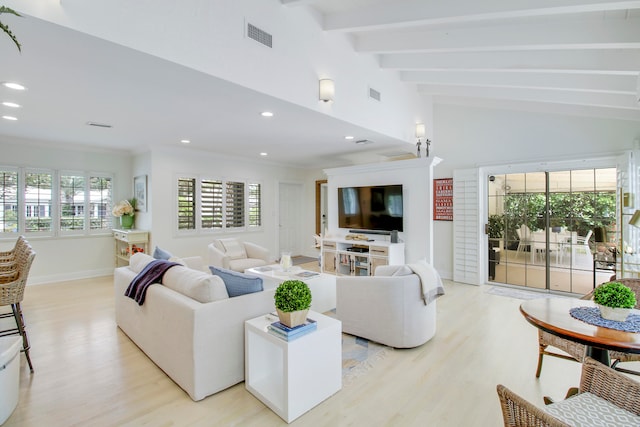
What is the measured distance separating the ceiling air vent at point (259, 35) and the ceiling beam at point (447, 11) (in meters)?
0.89

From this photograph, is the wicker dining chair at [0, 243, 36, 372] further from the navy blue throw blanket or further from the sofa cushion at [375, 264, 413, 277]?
the sofa cushion at [375, 264, 413, 277]

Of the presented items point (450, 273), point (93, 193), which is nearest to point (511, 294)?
point (450, 273)

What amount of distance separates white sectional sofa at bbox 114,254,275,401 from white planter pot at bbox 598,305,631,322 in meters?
2.18

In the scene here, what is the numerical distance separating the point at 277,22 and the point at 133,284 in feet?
9.17

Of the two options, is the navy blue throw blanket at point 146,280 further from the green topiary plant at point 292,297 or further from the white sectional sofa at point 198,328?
the green topiary plant at point 292,297

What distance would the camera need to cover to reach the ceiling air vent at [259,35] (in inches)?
110

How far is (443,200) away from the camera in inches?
232

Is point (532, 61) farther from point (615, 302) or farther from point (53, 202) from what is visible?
point (53, 202)

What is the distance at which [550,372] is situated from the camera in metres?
2.58

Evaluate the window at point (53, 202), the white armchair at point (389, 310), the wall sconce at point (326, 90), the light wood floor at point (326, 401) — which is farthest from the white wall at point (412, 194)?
the window at point (53, 202)

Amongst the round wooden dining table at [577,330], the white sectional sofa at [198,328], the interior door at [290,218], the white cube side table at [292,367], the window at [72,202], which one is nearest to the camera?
the round wooden dining table at [577,330]

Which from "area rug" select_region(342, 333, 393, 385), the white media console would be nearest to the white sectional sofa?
"area rug" select_region(342, 333, 393, 385)

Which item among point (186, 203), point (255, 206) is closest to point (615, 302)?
point (186, 203)

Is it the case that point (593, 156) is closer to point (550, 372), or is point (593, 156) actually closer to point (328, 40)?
point (550, 372)
